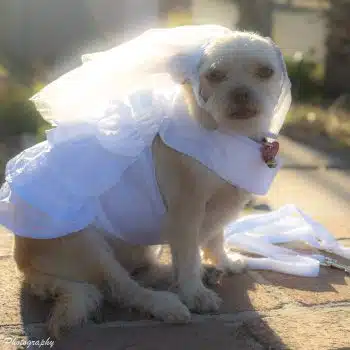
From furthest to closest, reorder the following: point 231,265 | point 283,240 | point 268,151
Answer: point 283,240 → point 231,265 → point 268,151

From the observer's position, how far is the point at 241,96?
2051mm

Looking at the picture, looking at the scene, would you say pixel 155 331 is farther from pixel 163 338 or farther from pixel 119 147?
pixel 119 147

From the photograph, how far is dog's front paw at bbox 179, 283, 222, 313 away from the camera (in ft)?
6.89

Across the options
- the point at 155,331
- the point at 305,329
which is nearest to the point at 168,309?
the point at 155,331

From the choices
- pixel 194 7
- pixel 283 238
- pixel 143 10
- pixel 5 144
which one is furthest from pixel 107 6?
pixel 283 238

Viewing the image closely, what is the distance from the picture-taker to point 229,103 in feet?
6.76

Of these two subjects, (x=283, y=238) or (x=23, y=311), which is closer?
(x=23, y=311)

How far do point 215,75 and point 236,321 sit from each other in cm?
80

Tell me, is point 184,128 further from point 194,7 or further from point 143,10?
point 194,7

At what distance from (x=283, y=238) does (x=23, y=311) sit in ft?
4.19

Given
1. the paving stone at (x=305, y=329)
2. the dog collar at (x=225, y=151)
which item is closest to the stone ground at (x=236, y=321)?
the paving stone at (x=305, y=329)

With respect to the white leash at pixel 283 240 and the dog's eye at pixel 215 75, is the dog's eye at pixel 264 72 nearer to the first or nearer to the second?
the dog's eye at pixel 215 75

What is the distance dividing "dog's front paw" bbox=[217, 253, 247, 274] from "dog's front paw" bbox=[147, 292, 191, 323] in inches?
18.4

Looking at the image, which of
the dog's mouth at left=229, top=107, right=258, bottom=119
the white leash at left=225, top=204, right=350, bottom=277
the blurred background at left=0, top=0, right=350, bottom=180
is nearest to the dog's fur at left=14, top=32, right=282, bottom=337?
the dog's mouth at left=229, top=107, right=258, bottom=119
